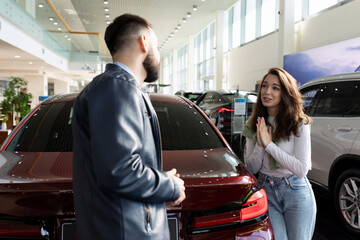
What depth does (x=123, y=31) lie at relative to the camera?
1.07 m

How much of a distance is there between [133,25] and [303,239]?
4.75 ft

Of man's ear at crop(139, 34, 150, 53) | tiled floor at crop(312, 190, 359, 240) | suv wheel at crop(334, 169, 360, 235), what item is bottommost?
tiled floor at crop(312, 190, 359, 240)

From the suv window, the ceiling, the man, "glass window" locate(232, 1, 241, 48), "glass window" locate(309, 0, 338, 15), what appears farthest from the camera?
"glass window" locate(232, 1, 241, 48)

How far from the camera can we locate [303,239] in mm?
1794

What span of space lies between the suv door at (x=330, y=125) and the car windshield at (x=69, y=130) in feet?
5.74

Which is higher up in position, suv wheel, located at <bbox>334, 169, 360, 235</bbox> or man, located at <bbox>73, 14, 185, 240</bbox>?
man, located at <bbox>73, 14, 185, 240</bbox>

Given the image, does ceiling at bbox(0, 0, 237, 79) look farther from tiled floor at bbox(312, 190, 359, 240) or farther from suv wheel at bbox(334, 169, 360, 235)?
suv wheel at bbox(334, 169, 360, 235)

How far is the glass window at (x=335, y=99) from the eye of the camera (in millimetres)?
3424

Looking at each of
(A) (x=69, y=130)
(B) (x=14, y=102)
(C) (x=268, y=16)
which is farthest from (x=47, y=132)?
(C) (x=268, y=16)

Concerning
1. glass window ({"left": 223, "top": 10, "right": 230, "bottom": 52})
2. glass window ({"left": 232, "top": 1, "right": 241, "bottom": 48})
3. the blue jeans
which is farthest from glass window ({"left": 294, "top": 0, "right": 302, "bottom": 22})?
the blue jeans

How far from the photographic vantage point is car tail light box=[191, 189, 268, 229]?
1380 millimetres

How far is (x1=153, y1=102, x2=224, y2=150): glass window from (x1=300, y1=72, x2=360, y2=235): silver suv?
5.71 feet

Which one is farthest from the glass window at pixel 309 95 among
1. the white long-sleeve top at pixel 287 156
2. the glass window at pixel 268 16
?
the glass window at pixel 268 16

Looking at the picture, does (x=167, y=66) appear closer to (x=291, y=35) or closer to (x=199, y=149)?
(x=291, y=35)
